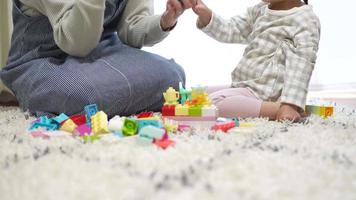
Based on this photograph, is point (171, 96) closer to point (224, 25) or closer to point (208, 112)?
point (208, 112)

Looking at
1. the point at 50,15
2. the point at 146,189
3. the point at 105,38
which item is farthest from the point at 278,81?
the point at 146,189

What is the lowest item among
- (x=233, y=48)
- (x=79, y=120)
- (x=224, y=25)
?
(x=79, y=120)

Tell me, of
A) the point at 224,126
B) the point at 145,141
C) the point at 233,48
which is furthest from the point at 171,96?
the point at 233,48

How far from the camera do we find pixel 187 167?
1.62 feet

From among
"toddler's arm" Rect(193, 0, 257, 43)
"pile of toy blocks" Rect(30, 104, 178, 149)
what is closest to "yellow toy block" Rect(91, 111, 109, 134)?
"pile of toy blocks" Rect(30, 104, 178, 149)

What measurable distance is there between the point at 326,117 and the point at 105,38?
2.15ft

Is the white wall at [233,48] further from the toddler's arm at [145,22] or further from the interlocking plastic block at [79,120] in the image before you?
the interlocking plastic block at [79,120]

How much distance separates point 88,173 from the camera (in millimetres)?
483

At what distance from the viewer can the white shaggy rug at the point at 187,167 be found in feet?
1.37

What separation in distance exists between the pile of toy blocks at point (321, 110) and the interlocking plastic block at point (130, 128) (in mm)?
546

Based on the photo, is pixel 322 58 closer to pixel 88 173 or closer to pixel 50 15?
pixel 50 15

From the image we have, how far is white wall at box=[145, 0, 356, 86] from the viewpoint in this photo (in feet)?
5.73

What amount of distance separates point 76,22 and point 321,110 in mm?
666

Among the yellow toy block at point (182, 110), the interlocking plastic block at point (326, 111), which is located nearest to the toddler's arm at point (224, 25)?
the interlocking plastic block at point (326, 111)
